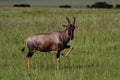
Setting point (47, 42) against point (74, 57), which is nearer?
point (47, 42)

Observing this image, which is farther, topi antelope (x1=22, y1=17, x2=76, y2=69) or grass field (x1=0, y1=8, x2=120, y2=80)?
topi antelope (x1=22, y1=17, x2=76, y2=69)

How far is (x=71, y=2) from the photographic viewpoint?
296 feet

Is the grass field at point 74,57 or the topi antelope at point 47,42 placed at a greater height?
the topi antelope at point 47,42

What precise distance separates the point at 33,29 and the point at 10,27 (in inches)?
58.2

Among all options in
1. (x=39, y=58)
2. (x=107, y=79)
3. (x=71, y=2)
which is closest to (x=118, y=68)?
(x=107, y=79)

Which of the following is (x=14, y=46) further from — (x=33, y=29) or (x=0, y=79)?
(x=0, y=79)

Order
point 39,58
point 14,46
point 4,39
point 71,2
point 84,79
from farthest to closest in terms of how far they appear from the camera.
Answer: point 71,2, point 4,39, point 14,46, point 39,58, point 84,79

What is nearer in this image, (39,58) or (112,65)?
(112,65)

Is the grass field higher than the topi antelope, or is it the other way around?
the topi antelope

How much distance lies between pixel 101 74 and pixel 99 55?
414 cm

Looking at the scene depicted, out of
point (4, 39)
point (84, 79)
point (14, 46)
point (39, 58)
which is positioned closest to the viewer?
point (84, 79)

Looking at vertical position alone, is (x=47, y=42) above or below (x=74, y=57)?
above

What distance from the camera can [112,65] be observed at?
14000 millimetres

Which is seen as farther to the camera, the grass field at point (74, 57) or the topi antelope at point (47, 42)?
the topi antelope at point (47, 42)
